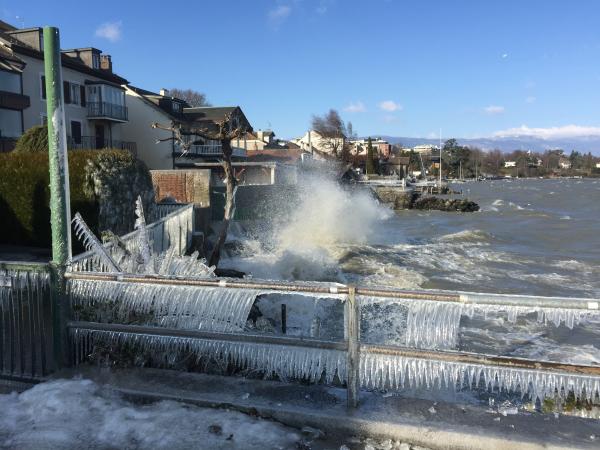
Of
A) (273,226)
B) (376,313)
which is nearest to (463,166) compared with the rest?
(273,226)

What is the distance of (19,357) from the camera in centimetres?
446

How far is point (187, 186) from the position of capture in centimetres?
2089

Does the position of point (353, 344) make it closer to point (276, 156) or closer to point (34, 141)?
point (34, 141)

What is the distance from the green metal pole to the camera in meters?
4.28

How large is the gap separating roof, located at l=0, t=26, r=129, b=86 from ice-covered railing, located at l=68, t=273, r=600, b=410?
35.7 meters

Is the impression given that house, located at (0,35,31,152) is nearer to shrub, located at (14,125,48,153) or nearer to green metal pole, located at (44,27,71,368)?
shrub, located at (14,125,48,153)

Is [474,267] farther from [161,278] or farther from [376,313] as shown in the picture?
[161,278]

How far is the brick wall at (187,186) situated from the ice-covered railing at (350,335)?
54.6 ft

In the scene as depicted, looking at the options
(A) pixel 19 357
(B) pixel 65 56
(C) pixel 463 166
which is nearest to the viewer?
(A) pixel 19 357

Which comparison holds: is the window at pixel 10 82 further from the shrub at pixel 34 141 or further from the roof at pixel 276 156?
the roof at pixel 276 156

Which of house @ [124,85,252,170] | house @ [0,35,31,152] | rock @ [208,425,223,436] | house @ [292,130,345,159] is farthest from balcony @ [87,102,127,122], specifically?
house @ [292,130,345,159]

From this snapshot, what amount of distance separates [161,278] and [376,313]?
279 inches

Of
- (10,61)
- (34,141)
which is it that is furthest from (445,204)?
(34,141)

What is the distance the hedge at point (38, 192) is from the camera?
1087 centimetres
